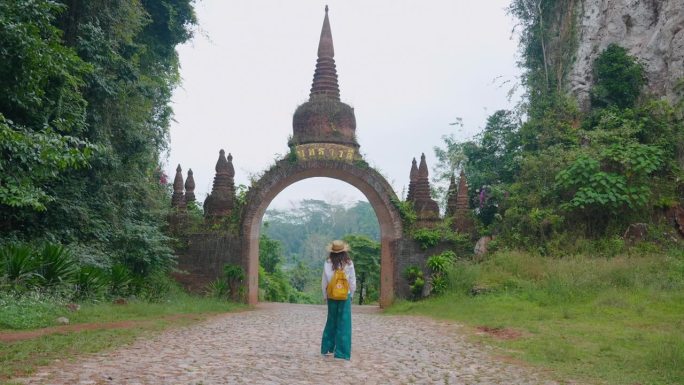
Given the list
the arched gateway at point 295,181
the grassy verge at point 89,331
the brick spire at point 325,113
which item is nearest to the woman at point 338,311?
the grassy verge at point 89,331

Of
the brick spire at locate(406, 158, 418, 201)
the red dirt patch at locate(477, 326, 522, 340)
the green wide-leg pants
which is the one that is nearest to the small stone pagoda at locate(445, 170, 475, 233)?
the brick spire at locate(406, 158, 418, 201)

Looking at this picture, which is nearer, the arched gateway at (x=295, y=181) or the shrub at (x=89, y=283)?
the shrub at (x=89, y=283)

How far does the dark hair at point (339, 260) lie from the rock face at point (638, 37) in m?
13.6

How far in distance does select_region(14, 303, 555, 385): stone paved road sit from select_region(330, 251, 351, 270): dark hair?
3.32ft

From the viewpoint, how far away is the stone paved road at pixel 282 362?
5.13 m

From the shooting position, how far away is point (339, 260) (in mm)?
6457

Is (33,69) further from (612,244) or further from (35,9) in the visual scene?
(612,244)

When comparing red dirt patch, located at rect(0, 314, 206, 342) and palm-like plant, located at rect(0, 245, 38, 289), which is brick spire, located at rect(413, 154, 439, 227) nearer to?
red dirt patch, located at rect(0, 314, 206, 342)

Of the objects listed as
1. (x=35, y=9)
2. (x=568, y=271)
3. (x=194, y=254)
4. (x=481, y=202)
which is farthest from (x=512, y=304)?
(x=35, y=9)

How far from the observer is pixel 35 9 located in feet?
30.1

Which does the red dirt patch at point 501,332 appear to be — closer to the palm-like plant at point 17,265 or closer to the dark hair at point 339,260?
the dark hair at point 339,260

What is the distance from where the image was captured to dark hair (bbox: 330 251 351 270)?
6.45 m

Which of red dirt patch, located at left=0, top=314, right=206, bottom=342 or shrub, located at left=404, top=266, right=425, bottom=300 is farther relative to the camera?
shrub, located at left=404, top=266, right=425, bottom=300

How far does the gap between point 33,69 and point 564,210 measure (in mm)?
11625
